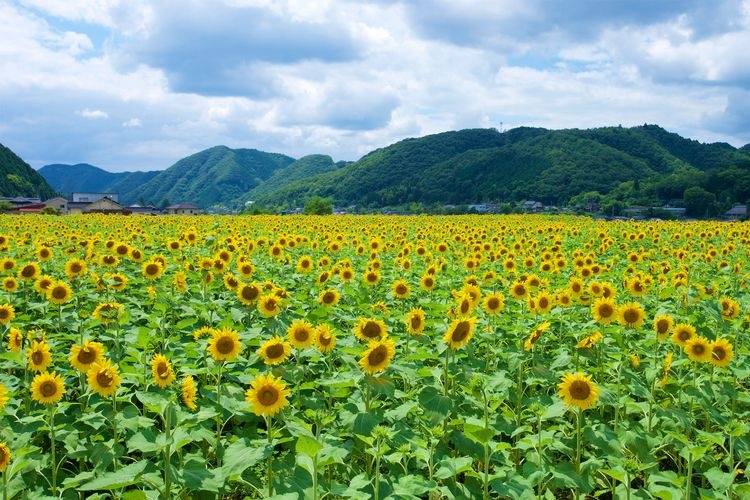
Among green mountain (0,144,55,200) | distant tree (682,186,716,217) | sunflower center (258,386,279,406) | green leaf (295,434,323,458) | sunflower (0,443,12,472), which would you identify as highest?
green mountain (0,144,55,200)

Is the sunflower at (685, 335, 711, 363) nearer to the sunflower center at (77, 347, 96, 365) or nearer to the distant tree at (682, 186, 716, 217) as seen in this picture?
the sunflower center at (77, 347, 96, 365)

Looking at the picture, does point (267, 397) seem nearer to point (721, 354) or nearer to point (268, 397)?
point (268, 397)

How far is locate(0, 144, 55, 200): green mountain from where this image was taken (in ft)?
360

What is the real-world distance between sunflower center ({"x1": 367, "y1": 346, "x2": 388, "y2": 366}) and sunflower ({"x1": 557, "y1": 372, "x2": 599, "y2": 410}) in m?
1.14

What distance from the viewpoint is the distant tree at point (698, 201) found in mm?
63369

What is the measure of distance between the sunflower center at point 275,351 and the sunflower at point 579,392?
6.17 ft

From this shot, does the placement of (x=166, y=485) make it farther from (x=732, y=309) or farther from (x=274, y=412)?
(x=732, y=309)

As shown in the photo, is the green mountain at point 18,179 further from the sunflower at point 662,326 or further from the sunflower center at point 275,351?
the sunflower at point 662,326

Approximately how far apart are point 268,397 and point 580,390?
6.43ft

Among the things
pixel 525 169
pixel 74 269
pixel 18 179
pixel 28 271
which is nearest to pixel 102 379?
pixel 74 269

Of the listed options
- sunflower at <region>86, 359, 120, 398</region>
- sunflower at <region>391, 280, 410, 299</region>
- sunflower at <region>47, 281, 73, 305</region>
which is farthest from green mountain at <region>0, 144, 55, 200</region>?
sunflower at <region>86, 359, 120, 398</region>

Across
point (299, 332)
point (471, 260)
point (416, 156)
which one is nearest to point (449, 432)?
point (299, 332)

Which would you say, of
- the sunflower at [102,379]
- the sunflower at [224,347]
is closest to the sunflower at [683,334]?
the sunflower at [224,347]

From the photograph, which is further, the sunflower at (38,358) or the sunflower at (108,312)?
the sunflower at (108,312)
